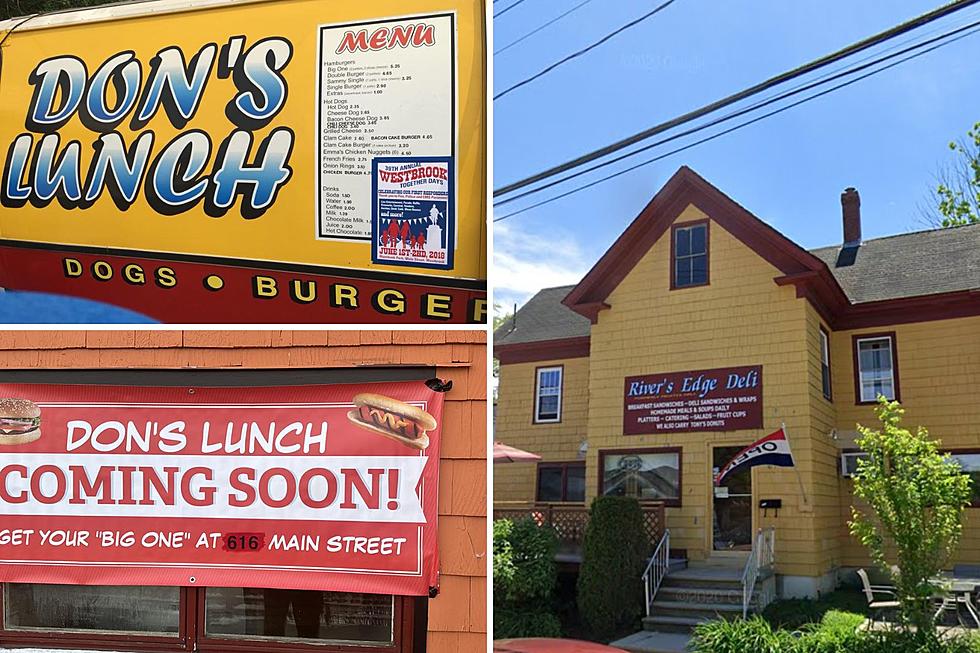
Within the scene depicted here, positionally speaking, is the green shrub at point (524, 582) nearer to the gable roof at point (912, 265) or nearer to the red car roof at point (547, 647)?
the red car roof at point (547, 647)

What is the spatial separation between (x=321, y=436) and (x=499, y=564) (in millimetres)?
7714

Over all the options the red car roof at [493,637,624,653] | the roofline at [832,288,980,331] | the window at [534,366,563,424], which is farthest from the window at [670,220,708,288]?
the red car roof at [493,637,624,653]

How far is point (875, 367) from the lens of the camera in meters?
14.6

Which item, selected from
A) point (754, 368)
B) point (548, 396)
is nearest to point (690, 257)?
point (754, 368)

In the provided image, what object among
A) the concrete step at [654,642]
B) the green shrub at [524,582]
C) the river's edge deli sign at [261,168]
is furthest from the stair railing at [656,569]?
the river's edge deli sign at [261,168]

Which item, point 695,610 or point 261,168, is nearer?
point 261,168

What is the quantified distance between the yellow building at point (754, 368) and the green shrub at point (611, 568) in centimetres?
196

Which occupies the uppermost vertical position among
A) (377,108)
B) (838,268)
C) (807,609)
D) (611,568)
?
(838,268)

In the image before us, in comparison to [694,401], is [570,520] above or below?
below

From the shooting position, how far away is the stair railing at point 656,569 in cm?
1124

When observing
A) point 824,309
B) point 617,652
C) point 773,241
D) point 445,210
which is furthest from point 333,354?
point 824,309

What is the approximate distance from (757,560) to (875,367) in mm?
4828

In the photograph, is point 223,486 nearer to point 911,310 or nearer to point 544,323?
point 911,310

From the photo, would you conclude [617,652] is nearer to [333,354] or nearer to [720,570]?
[333,354]
